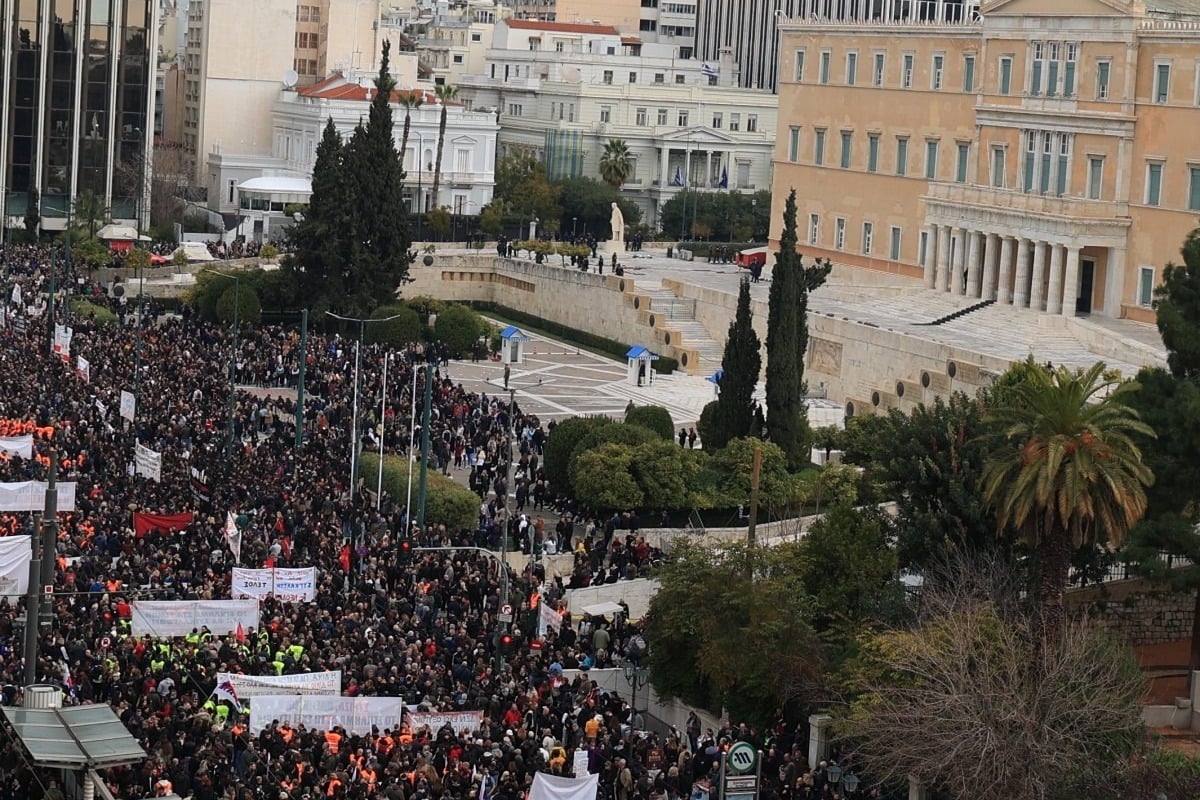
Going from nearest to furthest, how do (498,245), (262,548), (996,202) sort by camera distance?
(262,548), (996,202), (498,245)

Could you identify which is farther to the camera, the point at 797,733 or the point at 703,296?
the point at 703,296

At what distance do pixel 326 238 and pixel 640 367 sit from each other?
36.7ft

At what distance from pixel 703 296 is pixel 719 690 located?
4250 cm

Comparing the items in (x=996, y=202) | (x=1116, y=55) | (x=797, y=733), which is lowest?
(x=797, y=733)

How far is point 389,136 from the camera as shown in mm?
76500

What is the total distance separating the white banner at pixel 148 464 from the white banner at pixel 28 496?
3.61 metres

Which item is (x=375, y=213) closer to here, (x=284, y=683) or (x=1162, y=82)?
(x=1162, y=82)

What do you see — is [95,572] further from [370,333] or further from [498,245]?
[498,245]

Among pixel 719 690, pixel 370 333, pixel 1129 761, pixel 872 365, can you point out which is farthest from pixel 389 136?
pixel 1129 761

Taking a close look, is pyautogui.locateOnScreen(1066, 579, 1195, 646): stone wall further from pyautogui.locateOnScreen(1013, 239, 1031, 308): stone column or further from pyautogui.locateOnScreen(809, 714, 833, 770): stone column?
pyautogui.locateOnScreen(1013, 239, 1031, 308): stone column

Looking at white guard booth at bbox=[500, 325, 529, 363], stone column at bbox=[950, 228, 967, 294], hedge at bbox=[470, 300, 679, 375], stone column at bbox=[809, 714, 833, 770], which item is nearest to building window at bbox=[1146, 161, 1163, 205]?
stone column at bbox=[950, 228, 967, 294]

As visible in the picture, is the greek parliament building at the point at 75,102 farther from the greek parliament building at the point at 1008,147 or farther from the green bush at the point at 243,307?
the greek parliament building at the point at 1008,147

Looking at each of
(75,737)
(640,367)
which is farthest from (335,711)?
(640,367)

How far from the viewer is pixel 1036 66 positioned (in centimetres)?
7356
